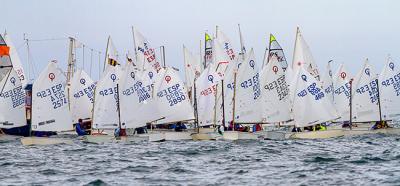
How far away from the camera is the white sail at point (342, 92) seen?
3056 inches

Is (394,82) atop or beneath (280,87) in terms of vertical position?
atop

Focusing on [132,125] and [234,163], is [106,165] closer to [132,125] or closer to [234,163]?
[234,163]

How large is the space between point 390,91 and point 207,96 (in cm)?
1505

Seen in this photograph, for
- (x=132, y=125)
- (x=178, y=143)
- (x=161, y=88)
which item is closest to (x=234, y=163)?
(x=178, y=143)

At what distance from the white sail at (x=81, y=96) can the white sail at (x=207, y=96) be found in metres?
11.4

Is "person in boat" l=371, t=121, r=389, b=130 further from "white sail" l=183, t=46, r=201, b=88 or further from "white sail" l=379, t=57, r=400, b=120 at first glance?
"white sail" l=183, t=46, r=201, b=88

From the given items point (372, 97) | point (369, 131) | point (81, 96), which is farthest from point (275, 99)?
point (81, 96)

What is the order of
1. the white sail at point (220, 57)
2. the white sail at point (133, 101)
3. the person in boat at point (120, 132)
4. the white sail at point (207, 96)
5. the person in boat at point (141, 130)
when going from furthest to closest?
1. the white sail at point (220, 57)
2. the white sail at point (207, 96)
3. the person in boat at point (141, 130)
4. the white sail at point (133, 101)
5. the person in boat at point (120, 132)

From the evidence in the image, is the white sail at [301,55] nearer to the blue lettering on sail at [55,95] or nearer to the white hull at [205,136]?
the white hull at [205,136]

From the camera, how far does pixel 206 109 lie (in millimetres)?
68938

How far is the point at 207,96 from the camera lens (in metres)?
69.1

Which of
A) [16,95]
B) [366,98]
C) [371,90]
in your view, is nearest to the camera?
[16,95]

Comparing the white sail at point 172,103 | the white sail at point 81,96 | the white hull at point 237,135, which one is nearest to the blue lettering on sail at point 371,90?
the white sail at point 172,103

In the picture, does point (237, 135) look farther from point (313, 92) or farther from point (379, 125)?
point (379, 125)
